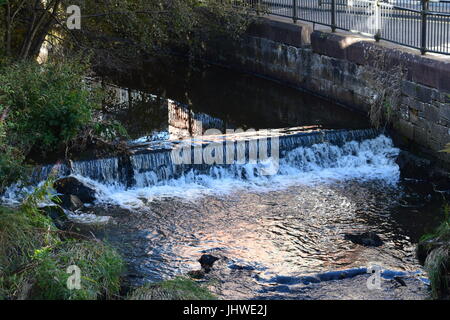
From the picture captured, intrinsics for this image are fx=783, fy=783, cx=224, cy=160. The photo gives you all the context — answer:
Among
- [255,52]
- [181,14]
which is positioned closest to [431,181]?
[181,14]

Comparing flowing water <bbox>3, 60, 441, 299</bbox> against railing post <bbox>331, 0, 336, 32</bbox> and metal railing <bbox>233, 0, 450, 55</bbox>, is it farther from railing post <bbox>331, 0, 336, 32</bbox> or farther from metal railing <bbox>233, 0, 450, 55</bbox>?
metal railing <bbox>233, 0, 450, 55</bbox>

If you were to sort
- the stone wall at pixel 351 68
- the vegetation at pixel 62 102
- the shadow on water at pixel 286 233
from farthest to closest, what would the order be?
the stone wall at pixel 351 68 → the shadow on water at pixel 286 233 → the vegetation at pixel 62 102

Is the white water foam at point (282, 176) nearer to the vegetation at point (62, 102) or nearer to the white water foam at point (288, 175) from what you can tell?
the white water foam at point (288, 175)

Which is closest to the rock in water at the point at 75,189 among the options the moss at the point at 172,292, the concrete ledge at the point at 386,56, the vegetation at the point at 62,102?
the vegetation at the point at 62,102

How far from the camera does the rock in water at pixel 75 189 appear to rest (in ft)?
42.5

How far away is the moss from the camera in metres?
8.25

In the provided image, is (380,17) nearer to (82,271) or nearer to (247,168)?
(247,168)

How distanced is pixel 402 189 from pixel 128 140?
5.33 metres

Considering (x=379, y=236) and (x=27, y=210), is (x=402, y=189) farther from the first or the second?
(x=27, y=210)

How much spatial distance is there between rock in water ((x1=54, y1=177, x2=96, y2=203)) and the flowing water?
0.82ft

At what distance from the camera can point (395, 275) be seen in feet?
32.6

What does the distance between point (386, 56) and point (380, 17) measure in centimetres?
121

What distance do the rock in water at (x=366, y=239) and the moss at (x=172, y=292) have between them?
10.4 ft

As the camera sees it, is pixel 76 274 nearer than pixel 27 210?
Yes
